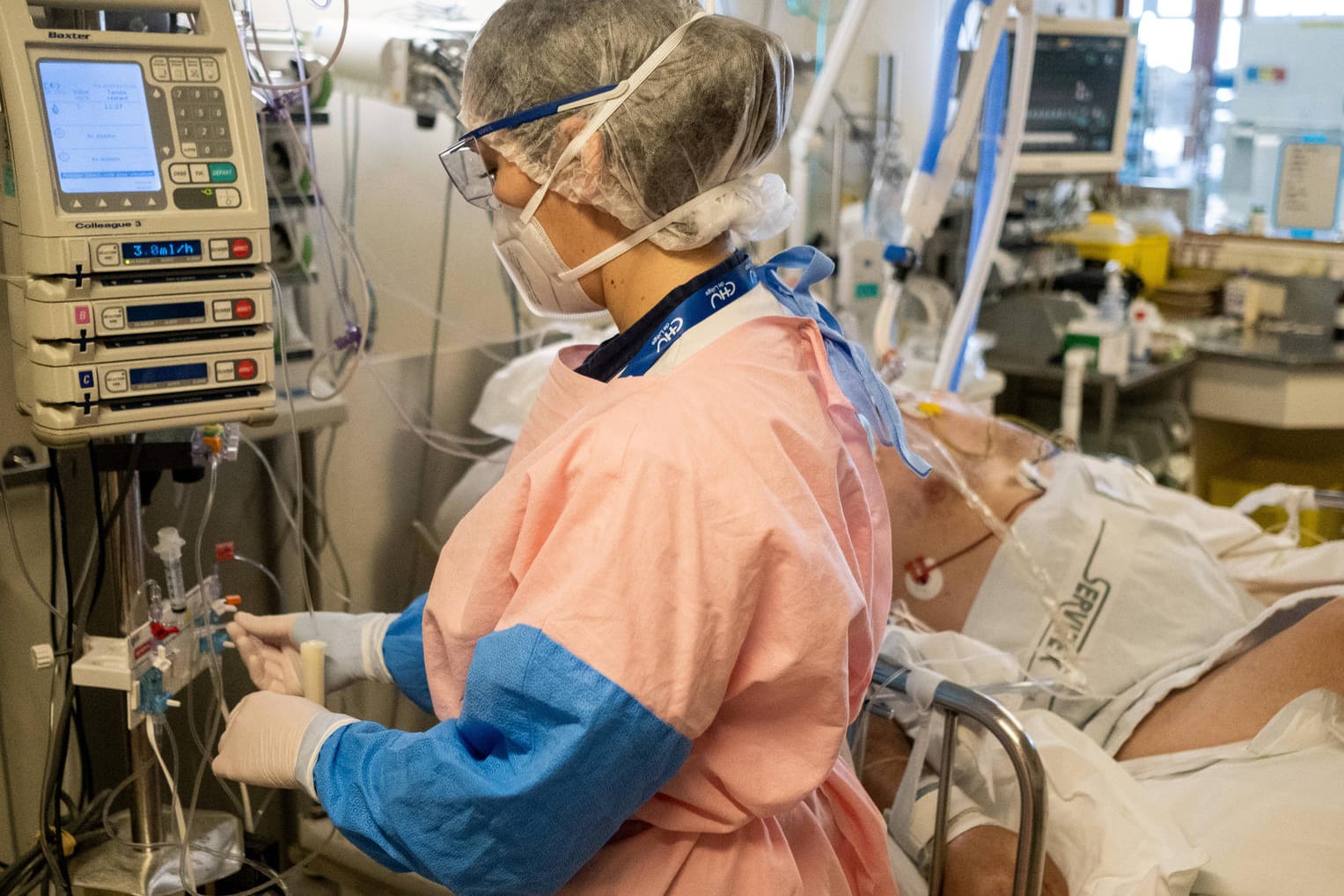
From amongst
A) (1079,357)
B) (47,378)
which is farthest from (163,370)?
(1079,357)

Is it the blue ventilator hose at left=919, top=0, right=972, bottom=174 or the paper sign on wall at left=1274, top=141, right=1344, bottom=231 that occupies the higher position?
the blue ventilator hose at left=919, top=0, right=972, bottom=174

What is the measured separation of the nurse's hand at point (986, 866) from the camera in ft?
5.04

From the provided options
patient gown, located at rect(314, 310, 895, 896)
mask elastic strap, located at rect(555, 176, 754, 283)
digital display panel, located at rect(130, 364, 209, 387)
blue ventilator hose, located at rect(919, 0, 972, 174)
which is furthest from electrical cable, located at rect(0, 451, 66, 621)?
blue ventilator hose, located at rect(919, 0, 972, 174)

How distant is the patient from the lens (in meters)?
1.78

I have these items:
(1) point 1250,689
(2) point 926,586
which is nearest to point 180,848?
(2) point 926,586

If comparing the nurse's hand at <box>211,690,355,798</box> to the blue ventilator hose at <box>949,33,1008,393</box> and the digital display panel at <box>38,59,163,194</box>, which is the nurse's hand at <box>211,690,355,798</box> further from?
the blue ventilator hose at <box>949,33,1008,393</box>

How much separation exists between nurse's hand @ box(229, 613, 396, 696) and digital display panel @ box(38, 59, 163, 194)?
0.50 m

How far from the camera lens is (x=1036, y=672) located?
6.57 feet

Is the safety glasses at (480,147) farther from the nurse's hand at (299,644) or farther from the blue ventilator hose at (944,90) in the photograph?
the blue ventilator hose at (944,90)

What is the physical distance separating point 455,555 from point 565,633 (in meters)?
0.22

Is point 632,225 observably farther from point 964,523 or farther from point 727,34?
point 964,523

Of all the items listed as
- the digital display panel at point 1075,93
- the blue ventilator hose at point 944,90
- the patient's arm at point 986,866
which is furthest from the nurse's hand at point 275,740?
the digital display panel at point 1075,93

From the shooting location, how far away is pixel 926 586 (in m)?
2.10

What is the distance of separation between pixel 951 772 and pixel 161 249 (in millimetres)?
1130
